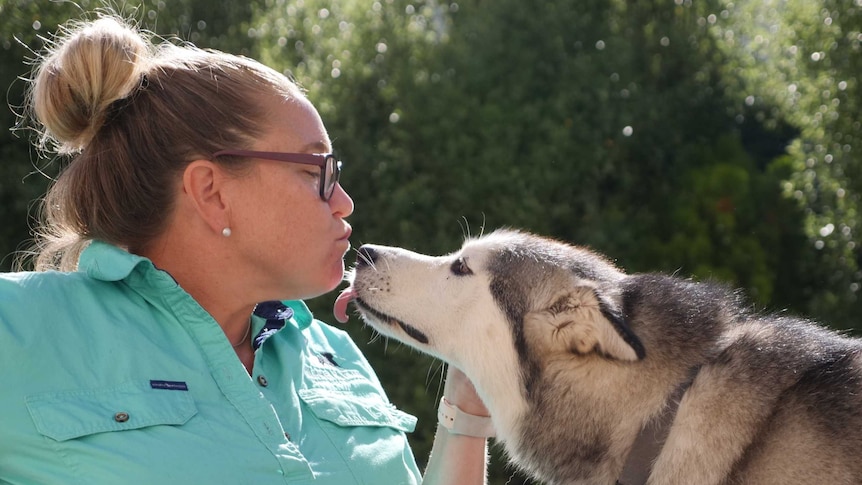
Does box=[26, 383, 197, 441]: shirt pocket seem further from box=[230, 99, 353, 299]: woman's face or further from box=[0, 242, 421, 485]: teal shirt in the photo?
box=[230, 99, 353, 299]: woman's face

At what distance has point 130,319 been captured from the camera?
2.72 metres

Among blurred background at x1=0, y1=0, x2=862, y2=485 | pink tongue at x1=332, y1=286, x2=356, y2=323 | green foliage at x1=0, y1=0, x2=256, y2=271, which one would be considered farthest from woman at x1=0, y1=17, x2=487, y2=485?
blurred background at x1=0, y1=0, x2=862, y2=485

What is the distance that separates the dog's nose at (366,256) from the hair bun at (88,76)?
1011 millimetres

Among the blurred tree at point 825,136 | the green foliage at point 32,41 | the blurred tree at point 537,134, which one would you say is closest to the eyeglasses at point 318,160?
the green foliage at point 32,41

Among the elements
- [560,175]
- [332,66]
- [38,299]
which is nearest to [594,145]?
[560,175]

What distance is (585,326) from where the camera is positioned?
119 inches

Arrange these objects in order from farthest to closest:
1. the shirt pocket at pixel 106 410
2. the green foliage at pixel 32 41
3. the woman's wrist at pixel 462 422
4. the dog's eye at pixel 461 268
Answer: the green foliage at pixel 32 41
the dog's eye at pixel 461 268
the woman's wrist at pixel 462 422
the shirt pocket at pixel 106 410

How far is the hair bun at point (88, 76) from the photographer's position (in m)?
2.81

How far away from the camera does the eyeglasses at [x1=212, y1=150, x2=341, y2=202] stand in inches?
114

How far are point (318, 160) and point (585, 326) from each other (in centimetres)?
99

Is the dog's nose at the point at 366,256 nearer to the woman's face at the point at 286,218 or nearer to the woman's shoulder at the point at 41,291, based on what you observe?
the woman's face at the point at 286,218

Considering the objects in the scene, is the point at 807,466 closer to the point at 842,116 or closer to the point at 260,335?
the point at 260,335

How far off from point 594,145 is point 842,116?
6.71ft

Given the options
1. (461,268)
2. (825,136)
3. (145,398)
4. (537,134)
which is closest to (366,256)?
(461,268)
